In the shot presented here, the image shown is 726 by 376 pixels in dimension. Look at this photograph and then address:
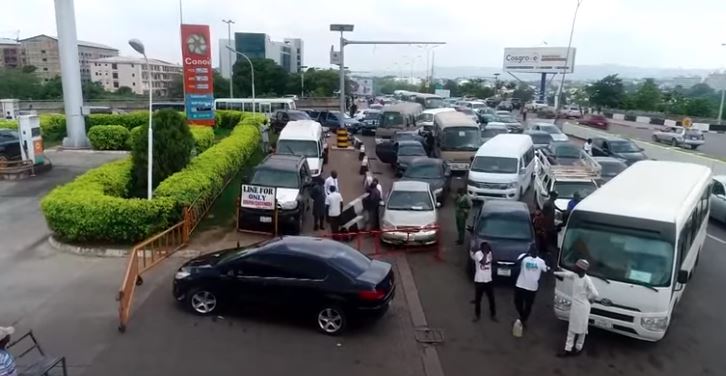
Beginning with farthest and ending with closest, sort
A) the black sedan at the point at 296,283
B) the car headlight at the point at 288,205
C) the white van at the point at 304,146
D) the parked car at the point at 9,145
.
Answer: the parked car at the point at 9,145
the white van at the point at 304,146
the car headlight at the point at 288,205
the black sedan at the point at 296,283

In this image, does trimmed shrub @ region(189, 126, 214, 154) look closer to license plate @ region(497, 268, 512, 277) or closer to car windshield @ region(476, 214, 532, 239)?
car windshield @ region(476, 214, 532, 239)

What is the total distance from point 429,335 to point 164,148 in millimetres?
10855

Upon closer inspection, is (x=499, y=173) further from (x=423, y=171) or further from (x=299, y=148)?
(x=299, y=148)

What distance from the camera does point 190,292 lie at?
9703 millimetres

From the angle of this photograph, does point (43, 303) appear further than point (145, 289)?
No

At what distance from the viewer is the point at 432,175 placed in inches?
742

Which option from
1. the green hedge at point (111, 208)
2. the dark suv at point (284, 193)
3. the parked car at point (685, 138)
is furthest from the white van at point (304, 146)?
the parked car at point (685, 138)

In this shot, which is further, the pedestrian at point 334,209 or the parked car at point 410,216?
the pedestrian at point 334,209

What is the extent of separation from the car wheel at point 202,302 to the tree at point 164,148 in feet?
26.0

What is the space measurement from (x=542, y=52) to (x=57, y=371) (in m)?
90.3

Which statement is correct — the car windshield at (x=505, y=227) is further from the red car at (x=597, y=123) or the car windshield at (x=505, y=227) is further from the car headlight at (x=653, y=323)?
the red car at (x=597, y=123)

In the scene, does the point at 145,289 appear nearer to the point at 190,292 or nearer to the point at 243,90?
the point at 190,292

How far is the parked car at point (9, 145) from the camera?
75.8 ft

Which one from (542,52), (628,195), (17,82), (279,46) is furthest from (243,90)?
(279,46)
